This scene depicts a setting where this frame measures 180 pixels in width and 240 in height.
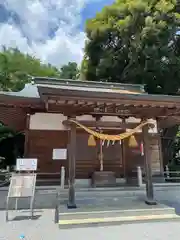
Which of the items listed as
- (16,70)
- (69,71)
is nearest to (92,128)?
(16,70)

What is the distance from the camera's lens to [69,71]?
2503 centimetres

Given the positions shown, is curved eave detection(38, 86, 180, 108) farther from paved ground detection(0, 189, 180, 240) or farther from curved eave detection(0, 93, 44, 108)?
paved ground detection(0, 189, 180, 240)

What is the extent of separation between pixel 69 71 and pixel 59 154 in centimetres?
1936

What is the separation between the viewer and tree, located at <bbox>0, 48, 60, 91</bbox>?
16219 millimetres

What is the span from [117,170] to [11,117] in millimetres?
4339

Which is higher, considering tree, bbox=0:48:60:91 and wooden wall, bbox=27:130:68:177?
tree, bbox=0:48:60:91

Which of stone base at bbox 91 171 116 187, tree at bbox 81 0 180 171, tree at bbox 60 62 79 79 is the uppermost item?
tree at bbox 60 62 79 79

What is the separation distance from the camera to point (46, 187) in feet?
21.1

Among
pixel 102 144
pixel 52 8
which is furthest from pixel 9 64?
pixel 102 144

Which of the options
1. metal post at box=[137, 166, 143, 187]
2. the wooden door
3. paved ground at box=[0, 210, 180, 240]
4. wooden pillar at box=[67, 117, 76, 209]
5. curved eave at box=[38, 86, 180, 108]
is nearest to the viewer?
paved ground at box=[0, 210, 180, 240]

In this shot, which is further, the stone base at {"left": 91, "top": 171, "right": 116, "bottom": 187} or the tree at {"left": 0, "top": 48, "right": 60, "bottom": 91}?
the tree at {"left": 0, "top": 48, "right": 60, "bottom": 91}

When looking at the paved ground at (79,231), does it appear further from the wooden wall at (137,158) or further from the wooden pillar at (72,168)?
the wooden wall at (137,158)

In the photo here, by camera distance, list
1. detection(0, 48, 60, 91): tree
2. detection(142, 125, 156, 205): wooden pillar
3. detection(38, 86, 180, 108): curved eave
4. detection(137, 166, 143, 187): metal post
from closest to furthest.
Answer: detection(38, 86, 180, 108): curved eave → detection(142, 125, 156, 205): wooden pillar → detection(137, 166, 143, 187): metal post → detection(0, 48, 60, 91): tree

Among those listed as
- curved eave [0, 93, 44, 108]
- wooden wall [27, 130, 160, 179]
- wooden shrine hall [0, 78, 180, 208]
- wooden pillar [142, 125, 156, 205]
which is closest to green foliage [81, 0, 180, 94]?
wooden shrine hall [0, 78, 180, 208]
